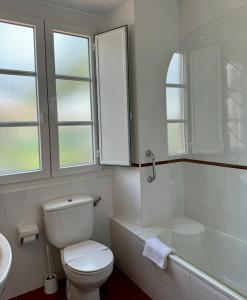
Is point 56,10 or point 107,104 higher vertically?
point 56,10

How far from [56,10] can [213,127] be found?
178 cm

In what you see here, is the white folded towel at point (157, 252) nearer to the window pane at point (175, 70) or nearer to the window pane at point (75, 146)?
the window pane at point (75, 146)

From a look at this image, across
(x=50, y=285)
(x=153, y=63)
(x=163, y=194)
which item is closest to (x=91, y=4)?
(x=153, y=63)

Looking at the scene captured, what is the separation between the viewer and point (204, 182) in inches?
94.5

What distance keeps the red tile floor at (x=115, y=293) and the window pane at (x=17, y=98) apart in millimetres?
1525

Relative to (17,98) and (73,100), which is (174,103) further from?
(17,98)

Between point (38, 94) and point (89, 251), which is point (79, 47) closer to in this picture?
point (38, 94)

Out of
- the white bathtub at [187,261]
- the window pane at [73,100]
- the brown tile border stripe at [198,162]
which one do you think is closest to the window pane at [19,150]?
the window pane at [73,100]

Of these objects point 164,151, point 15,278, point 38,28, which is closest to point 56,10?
point 38,28

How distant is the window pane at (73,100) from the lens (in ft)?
7.65

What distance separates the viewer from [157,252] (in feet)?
6.25

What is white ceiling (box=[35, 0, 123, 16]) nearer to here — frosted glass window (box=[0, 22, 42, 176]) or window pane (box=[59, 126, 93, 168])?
frosted glass window (box=[0, 22, 42, 176])

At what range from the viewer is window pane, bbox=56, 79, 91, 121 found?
233 centimetres

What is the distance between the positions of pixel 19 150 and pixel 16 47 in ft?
2.87
